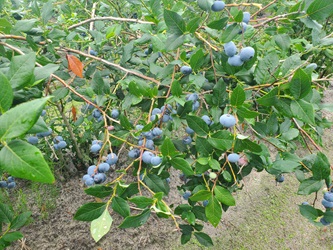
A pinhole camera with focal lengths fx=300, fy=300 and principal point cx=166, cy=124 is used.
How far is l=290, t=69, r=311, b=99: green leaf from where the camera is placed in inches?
27.0

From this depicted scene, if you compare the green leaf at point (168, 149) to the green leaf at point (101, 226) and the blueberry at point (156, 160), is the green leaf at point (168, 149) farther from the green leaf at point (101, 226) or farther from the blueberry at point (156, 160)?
the green leaf at point (101, 226)

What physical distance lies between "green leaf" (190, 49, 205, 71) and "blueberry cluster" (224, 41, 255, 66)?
0.08 m

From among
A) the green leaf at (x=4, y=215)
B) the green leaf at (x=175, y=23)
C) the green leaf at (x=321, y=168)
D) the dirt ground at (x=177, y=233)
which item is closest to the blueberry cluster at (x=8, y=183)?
the dirt ground at (x=177, y=233)

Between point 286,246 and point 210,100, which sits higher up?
point 210,100

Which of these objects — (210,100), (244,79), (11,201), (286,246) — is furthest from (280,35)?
(11,201)

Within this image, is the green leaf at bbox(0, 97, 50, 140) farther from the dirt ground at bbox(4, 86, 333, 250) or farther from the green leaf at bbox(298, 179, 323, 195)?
the dirt ground at bbox(4, 86, 333, 250)

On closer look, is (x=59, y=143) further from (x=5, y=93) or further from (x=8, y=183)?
(x=5, y=93)

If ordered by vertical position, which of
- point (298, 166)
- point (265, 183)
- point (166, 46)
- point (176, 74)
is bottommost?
point (265, 183)

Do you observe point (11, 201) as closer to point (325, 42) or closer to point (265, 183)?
point (265, 183)

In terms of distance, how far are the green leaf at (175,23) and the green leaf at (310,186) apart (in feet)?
1.87

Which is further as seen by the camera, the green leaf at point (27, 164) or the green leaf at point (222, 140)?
the green leaf at point (222, 140)

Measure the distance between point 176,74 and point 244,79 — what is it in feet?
0.82

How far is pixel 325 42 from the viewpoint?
98cm

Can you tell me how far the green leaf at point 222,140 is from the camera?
30.6 inches
